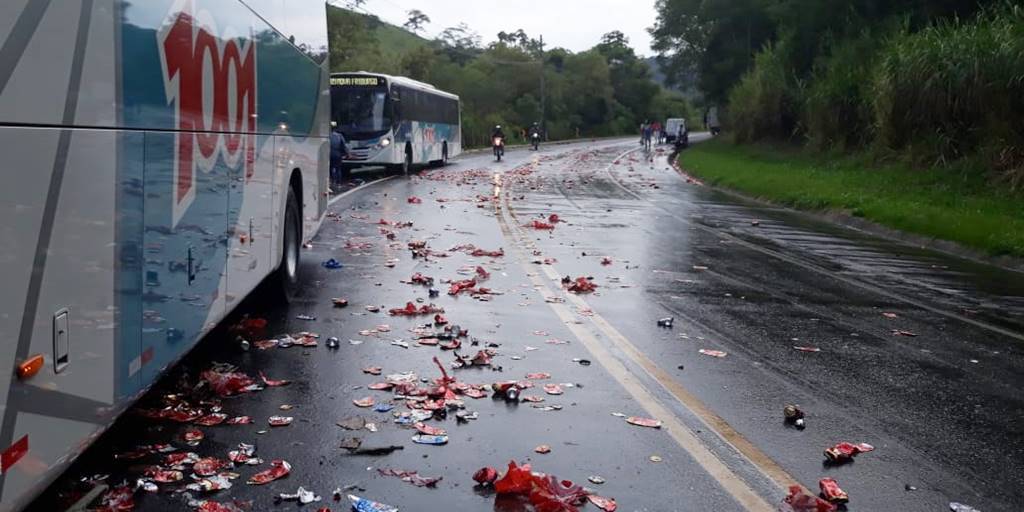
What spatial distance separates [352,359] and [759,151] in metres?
39.6

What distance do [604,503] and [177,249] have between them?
2.56 metres

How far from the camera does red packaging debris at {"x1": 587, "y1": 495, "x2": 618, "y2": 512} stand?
4836 mm

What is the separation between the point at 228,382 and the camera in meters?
6.80

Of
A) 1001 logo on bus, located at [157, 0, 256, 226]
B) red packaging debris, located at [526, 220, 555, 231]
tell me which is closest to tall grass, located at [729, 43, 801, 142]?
red packaging debris, located at [526, 220, 555, 231]

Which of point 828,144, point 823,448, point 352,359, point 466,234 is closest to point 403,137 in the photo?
point 828,144

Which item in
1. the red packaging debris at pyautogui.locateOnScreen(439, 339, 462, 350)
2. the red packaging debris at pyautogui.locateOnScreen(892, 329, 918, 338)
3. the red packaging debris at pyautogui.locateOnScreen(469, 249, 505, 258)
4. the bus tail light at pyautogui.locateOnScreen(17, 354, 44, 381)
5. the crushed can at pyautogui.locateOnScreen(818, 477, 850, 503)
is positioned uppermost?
the bus tail light at pyautogui.locateOnScreen(17, 354, 44, 381)

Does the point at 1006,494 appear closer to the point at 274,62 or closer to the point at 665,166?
the point at 274,62

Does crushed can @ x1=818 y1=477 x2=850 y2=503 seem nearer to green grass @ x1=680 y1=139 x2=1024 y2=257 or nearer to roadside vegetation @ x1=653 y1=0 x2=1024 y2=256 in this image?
green grass @ x1=680 y1=139 x2=1024 y2=257

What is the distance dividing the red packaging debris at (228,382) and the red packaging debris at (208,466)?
4.45ft

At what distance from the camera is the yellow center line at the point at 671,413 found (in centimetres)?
525

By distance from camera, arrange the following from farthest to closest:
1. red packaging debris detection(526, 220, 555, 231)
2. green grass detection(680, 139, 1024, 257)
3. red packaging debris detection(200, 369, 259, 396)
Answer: red packaging debris detection(526, 220, 555, 231) → green grass detection(680, 139, 1024, 257) → red packaging debris detection(200, 369, 259, 396)

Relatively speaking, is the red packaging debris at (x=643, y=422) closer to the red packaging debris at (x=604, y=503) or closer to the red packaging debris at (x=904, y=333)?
the red packaging debris at (x=604, y=503)

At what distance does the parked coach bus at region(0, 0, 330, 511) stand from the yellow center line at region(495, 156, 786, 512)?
2.82m

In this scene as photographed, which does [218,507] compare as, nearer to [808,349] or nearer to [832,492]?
[832,492]
